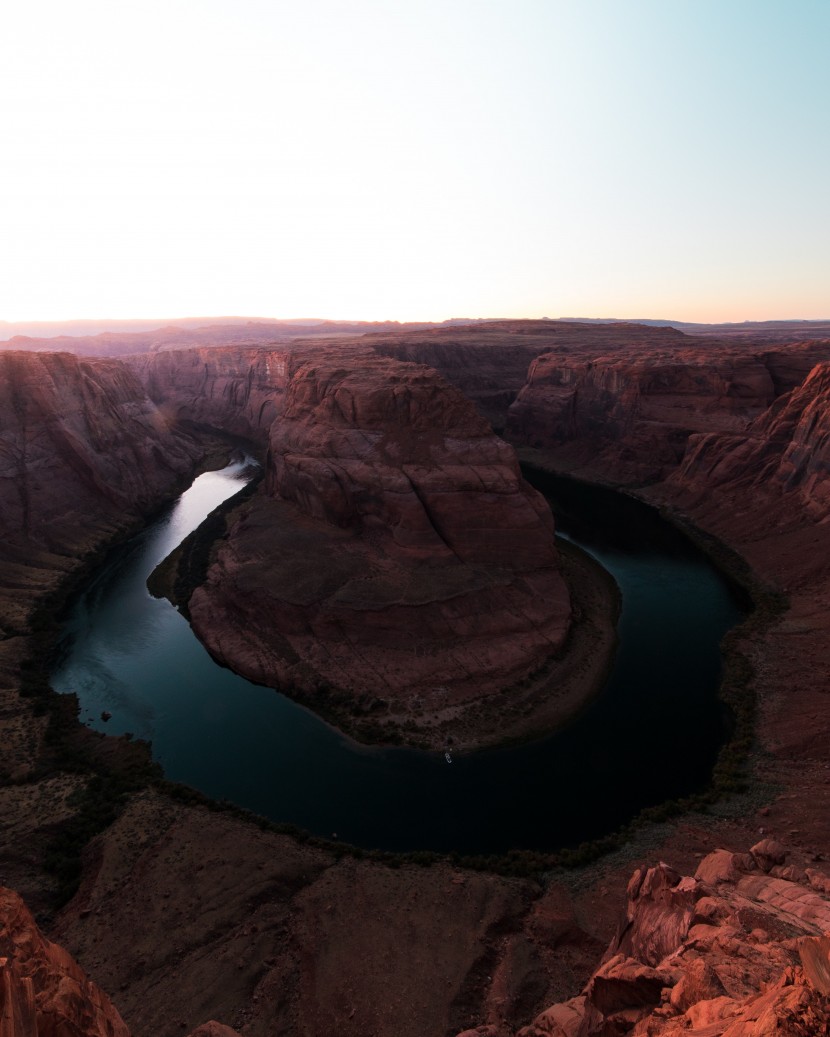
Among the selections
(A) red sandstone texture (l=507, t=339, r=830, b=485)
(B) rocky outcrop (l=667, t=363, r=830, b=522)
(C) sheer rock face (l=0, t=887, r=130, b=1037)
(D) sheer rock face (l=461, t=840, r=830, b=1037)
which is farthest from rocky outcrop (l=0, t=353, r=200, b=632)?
(B) rocky outcrop (l=667, t=363, r=830, b=522)

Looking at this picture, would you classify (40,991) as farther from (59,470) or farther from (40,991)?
(59,470)

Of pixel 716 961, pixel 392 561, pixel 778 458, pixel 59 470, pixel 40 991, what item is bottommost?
pixel 392 561

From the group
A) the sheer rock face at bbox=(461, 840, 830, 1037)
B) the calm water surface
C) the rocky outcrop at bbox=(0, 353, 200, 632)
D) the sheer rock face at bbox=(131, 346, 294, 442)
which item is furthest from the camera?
the sheer rock face at bbox=(131, 346, 294, 442)

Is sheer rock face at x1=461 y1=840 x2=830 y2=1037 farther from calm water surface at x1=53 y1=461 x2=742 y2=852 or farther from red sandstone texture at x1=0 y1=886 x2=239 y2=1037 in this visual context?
calm water surface at x1=53 y1=461 x2=742 y2=852

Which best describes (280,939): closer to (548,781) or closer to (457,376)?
(548,781)

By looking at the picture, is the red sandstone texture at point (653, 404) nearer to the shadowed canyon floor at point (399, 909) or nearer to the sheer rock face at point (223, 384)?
the shadowed canyon floor at point (399, 909)

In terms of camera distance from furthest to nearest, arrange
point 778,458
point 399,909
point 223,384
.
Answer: point 223,384
point 778,458
point 399,909

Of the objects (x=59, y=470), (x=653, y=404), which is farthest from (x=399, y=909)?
(x=653, y=404)
